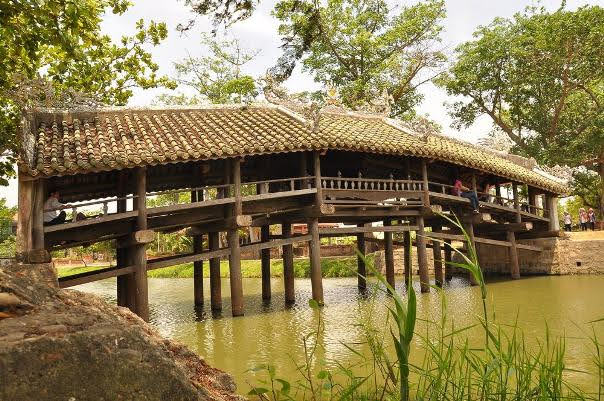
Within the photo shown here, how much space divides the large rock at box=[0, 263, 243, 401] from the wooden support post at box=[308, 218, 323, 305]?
812 cm

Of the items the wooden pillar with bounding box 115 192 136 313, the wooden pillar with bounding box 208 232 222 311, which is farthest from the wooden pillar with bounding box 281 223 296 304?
the wooden pillar with bounding box 115 192 136 313

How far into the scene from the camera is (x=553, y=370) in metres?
1.93

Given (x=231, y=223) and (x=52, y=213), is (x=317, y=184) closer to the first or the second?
(x=231, y=223)

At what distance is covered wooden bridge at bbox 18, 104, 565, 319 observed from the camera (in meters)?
8.48

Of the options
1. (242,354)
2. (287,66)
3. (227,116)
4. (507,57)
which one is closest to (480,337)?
(242,354)

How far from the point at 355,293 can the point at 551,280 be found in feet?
19.1

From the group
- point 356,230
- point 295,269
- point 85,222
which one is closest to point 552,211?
point 356,230

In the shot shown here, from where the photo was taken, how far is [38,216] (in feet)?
26.5

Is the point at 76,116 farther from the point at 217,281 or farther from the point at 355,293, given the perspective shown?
the point at 355,293

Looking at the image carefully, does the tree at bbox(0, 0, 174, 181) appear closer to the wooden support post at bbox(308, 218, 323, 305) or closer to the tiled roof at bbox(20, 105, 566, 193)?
the tiled roof at bbox(20, 105, 566, 193)

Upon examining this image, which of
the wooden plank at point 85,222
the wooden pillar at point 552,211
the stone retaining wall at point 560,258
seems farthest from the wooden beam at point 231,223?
the wooden pillar at point 552,211

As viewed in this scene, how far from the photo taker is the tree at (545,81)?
19.6 meters

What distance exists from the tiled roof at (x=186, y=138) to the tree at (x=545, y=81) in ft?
31.4

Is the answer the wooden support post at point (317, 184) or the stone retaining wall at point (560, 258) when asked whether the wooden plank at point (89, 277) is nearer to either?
the wooden support post at point (317, 184)
